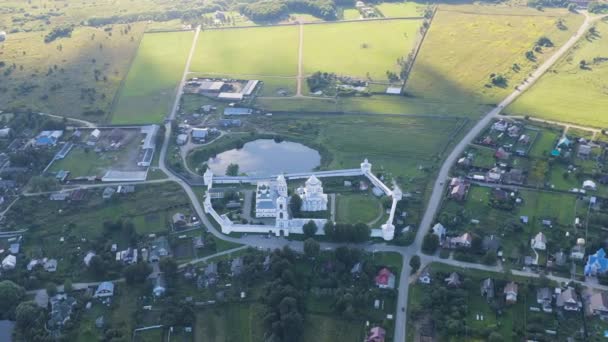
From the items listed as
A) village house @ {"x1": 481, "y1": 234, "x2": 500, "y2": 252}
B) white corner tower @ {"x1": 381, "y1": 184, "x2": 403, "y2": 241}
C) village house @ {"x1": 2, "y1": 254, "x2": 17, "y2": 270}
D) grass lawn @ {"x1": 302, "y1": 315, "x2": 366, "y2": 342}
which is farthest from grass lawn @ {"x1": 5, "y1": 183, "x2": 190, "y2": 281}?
village house @ {"x1": 481, "y1": 234, "x2": 500, "y2": 252}

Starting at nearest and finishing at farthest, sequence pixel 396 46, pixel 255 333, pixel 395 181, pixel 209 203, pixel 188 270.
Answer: pixel 255 333 < pixel 188 270 < pixel 209 203 < pixel 395 181 < pixel 396 46

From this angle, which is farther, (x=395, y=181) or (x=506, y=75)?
(x=506, y=75)

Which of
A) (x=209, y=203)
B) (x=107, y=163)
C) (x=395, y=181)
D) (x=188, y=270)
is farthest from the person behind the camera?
(x=107, y=163)

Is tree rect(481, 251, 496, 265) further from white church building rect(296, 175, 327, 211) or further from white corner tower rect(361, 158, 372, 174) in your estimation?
white corner tower rect(361, 158, 372, 174)

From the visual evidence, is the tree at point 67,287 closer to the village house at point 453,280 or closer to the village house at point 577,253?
the village house at point 453,280

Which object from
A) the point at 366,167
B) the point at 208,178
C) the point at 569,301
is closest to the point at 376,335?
the point at 569,301

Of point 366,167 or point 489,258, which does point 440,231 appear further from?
point 366,167

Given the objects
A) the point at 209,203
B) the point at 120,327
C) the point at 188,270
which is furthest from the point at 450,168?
the point at 120,327

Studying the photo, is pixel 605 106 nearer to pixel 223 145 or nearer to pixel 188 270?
pixel 223 145

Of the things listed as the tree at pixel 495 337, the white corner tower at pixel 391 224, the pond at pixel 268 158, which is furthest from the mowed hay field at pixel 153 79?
the tree at pixel 495 337
